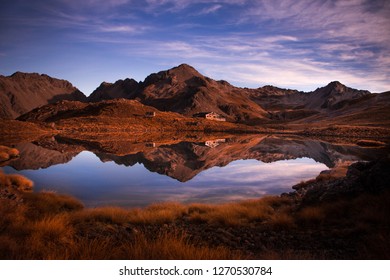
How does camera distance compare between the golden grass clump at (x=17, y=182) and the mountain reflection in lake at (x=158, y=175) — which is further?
the mountain reflection in lake at (x=158, y=175)

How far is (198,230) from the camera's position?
11.2 metres

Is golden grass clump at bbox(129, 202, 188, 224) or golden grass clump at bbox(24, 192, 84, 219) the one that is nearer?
golden grass clump at bbox(129, 202, 188, 224)

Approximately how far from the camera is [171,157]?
3800cm

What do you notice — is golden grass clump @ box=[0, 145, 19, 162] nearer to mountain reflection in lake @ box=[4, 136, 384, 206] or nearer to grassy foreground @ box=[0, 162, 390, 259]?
mountain reflection in lake @ box=[4, 136, 384, 206]

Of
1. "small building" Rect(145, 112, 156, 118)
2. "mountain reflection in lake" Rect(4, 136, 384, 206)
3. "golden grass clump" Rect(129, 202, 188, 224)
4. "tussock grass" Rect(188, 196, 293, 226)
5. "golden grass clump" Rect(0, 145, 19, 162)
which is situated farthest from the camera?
"small building" Rect(145, 112, 156, 118)

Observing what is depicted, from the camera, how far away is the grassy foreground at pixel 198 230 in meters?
6.43

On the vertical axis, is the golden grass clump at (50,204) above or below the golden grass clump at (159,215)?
above

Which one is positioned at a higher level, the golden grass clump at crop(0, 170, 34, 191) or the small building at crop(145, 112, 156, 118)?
the small building at crop(145, 112, 156, 118)

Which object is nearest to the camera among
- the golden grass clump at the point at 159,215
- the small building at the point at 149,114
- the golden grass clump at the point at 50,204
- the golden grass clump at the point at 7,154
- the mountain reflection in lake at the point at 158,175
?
the golden grass clump at the point at 159,215

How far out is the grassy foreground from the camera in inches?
253

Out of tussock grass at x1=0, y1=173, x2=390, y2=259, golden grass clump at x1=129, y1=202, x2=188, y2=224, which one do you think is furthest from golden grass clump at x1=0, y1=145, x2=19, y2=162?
golden grass clump at x1=129, y1=202, x2=188, y2=224

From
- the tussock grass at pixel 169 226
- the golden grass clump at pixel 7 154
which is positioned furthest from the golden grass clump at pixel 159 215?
the golden grass clump at pixel 7 154

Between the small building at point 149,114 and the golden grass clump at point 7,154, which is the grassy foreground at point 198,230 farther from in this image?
the small building at point 149,114
